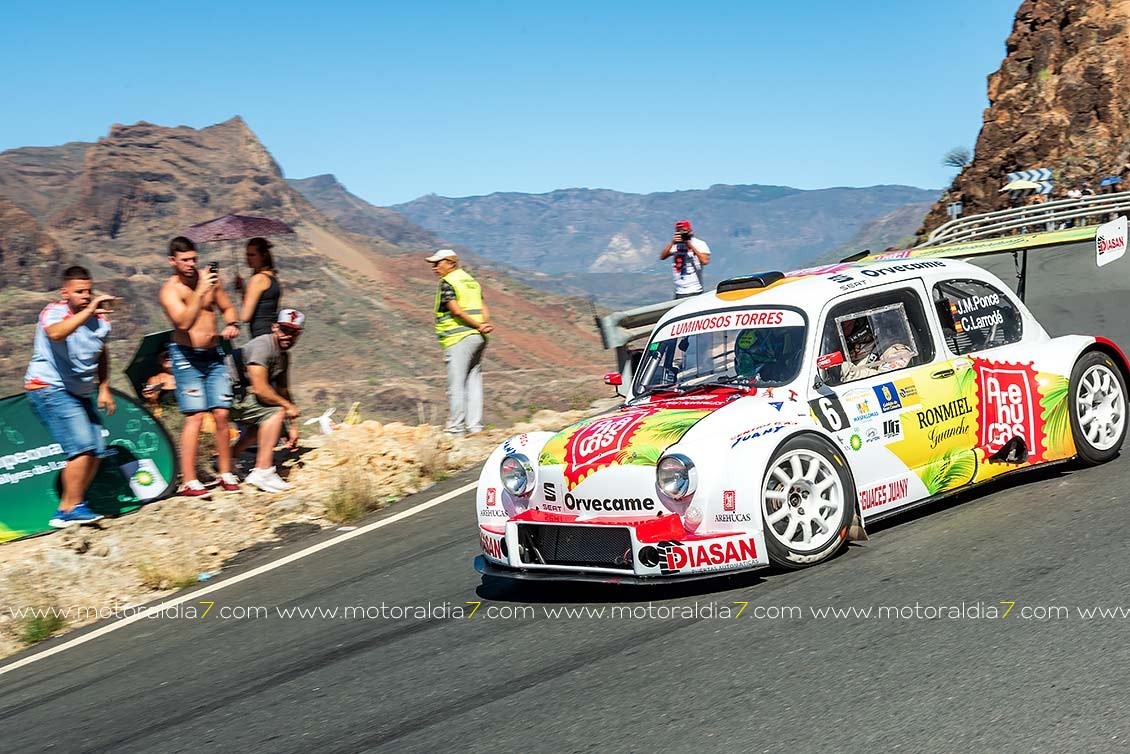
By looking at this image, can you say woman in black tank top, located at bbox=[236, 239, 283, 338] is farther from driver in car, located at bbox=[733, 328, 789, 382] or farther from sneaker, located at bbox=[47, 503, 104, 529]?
driver in car, located at bbox=[733, 328, 789, 382]

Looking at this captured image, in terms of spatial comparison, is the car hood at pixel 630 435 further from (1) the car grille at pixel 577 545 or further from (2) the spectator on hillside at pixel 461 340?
(2) the spectator on hillside at pixel 461 340

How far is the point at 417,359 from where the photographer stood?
100375 mm

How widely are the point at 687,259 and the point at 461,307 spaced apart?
3.81m

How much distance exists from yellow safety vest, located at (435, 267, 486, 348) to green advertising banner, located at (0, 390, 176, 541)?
2956 millimetres

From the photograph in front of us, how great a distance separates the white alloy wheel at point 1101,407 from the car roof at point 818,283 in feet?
2.80

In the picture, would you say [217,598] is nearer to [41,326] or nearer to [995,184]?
[41,326]

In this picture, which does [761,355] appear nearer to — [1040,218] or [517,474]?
[517,474]

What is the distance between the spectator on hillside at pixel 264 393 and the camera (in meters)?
10.1

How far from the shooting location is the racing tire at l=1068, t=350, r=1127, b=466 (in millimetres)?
7672

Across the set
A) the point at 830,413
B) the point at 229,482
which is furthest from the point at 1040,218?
the point at 830,413

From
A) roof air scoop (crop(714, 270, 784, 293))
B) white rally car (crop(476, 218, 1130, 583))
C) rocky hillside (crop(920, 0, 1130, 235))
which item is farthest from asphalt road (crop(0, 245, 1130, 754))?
rocky hillside (crop(920, 0, 1130, 235))

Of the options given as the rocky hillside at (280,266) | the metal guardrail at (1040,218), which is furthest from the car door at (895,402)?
the rocky hillside at (280,266)

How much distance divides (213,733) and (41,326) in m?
5.02

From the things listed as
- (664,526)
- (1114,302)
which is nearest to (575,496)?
(664,526)
